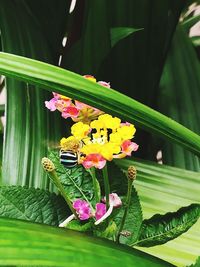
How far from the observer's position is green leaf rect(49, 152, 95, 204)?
0.37 m


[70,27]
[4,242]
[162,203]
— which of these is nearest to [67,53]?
[70,27]

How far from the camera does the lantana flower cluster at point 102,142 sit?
296mm

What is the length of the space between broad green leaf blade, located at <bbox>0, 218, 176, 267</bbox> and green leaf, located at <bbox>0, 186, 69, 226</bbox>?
121mm

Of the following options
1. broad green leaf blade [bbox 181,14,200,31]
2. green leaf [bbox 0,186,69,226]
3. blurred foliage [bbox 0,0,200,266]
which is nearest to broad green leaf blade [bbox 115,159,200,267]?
blurred foliage [bbox 0,0,200,266]

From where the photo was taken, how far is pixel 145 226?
0.34 meters

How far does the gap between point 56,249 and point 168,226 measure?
12cm

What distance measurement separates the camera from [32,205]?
1.22 ft

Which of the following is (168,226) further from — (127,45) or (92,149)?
(127,45)

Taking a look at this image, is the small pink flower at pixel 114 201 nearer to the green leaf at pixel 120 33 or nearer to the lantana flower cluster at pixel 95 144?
the lantana flower cluster at pixel 95 144

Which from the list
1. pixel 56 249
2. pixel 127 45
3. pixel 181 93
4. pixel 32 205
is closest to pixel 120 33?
pixel 127 45

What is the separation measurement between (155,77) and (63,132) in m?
0.14

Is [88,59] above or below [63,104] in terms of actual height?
above

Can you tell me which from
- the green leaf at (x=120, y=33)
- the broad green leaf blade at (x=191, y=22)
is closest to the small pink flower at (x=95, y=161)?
the green leaf at (x=120, y=33)

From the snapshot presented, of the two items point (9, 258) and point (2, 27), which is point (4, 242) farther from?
point (2, 27)
